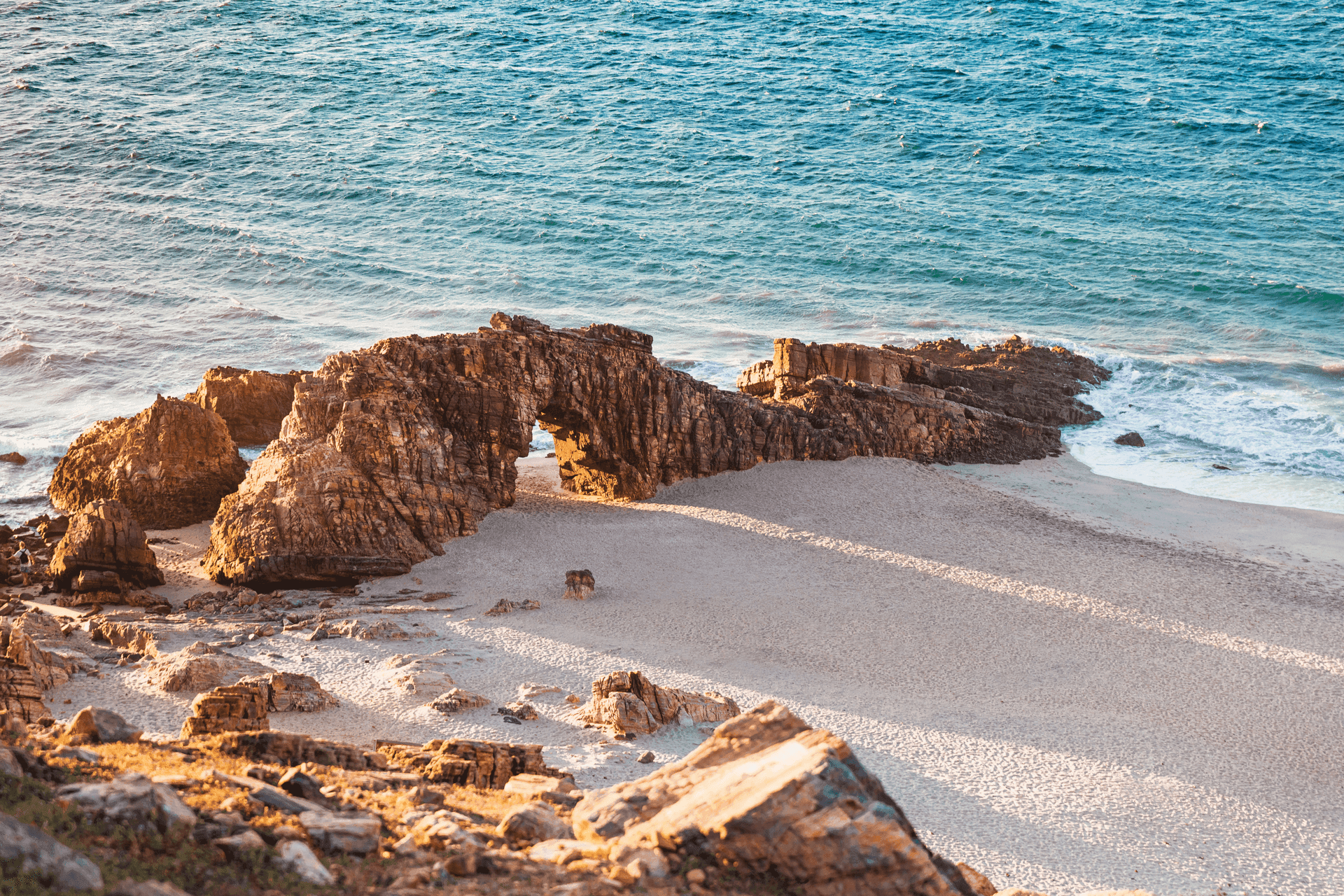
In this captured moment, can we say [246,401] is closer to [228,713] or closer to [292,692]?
[292,692]

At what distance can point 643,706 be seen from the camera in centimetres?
1280

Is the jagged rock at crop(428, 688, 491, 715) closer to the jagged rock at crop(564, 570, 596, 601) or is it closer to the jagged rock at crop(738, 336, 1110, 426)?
the jagged rock at crop(564, 570, 596, 601)

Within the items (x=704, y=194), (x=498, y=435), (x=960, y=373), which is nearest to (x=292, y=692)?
(x=498, y=435)

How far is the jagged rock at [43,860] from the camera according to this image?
18.2ft

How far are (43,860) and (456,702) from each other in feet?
25.0

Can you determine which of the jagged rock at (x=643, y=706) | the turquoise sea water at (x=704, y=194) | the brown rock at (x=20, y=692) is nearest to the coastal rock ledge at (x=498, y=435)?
the brown rock at (x=20, y=692)

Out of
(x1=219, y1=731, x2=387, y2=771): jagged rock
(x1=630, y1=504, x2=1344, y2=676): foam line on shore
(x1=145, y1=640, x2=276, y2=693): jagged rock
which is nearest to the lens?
(x1=219, y1=731, x2=387, y2=771): jagged rock

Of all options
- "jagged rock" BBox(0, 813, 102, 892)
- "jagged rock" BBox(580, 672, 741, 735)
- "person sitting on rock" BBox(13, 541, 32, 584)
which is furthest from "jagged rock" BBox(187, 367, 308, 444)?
"jagged rock" BBox(0, 813, 102, 892)

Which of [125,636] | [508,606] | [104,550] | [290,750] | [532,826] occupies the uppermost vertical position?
[532,826]

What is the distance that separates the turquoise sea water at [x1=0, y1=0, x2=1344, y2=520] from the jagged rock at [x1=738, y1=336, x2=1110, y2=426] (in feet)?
4.37

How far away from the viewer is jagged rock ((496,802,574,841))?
7.64 metres

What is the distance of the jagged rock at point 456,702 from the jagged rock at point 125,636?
4502 mm

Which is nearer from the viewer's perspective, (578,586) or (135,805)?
(135,805)

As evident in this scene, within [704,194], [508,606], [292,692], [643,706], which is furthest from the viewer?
[704,194]
